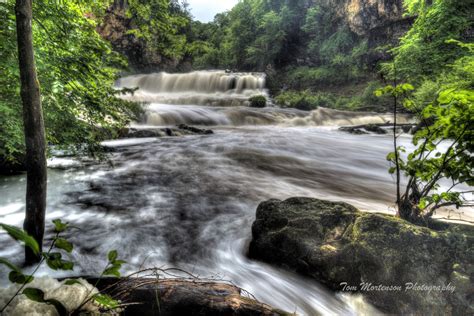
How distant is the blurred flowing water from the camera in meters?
2.97

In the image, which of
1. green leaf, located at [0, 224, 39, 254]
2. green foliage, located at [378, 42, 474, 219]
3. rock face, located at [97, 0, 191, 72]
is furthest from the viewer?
rock face, located at [97, 0, 191, 72]

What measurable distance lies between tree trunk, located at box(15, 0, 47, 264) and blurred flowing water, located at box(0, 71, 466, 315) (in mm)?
962

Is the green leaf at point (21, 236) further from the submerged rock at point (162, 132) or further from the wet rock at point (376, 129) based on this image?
the wet rock at point (376, 129)

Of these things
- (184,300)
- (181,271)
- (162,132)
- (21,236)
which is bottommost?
Answer: (181,271)

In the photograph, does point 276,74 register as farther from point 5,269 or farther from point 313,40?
point 5,269

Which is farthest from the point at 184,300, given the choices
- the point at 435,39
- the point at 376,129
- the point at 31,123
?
the point at 435,39

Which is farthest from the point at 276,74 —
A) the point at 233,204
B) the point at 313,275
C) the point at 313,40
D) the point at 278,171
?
the point at 313,275

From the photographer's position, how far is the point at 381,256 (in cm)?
246

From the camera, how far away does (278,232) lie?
120 inches

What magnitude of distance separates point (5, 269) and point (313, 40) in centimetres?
3487

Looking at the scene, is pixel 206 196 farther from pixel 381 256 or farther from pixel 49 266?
pixel 49 266

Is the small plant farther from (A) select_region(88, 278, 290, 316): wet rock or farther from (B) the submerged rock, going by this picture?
(B) the submerged rock

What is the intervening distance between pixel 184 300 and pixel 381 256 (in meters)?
1.88

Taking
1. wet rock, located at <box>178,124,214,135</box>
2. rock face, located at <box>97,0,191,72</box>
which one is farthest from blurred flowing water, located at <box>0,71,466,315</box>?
rock face, located at <box>97,0,191,72</box>
